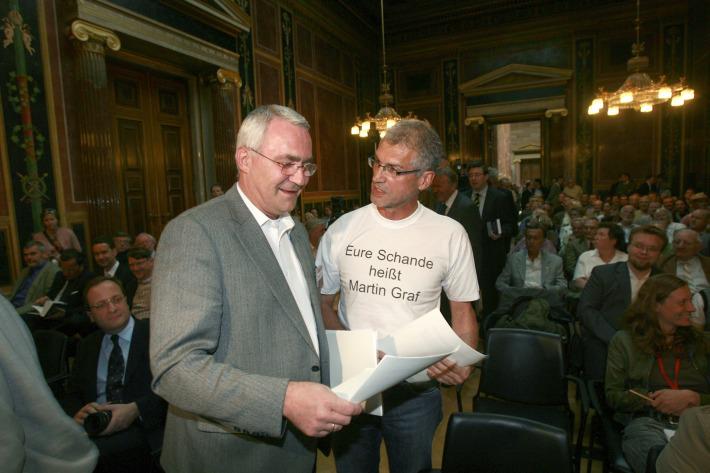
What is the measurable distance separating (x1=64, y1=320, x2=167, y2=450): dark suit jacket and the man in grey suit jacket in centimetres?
102

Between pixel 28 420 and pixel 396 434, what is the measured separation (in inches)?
42.5

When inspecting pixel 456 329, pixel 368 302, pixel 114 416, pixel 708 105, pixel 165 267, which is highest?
pixel 708 105

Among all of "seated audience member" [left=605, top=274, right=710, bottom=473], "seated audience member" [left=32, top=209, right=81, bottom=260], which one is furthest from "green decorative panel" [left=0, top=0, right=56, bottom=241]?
"seated audience member" [left=605, top=274, right=710, bottom=473]

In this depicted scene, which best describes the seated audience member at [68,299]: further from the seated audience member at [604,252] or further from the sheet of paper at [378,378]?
the seated audience member at [604,252]

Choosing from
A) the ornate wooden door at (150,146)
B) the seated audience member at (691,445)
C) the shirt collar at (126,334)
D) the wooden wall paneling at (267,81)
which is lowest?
the seated audience member at (691,445)

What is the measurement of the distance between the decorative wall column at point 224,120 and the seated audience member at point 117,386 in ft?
16.6

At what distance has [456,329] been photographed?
1.58m

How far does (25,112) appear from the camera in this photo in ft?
15.2

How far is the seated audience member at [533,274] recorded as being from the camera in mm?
3494

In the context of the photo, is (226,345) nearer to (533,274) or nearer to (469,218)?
(469,218)

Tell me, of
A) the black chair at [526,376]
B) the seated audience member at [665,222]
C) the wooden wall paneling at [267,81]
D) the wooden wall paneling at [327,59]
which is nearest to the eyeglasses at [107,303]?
the black chair at [526,376]

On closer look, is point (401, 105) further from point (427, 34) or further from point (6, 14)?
point (6, 14)

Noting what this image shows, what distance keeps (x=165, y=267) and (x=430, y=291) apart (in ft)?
2.95

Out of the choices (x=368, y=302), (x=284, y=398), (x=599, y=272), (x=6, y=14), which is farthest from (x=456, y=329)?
(x=6, y=14)
